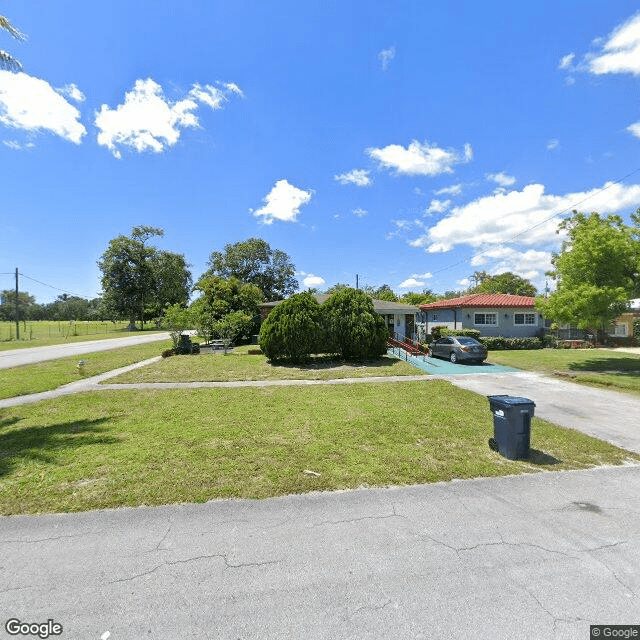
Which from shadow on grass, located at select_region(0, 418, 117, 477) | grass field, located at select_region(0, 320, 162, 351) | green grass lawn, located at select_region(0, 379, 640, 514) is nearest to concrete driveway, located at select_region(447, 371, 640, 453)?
green grass lawn, located at select_region(0, 379, 640, 514)

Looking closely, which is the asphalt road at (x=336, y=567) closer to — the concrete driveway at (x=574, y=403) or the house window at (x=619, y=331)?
the concrete driveway at (x=574, y=403)

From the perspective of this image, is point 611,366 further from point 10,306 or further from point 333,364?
point 10,306

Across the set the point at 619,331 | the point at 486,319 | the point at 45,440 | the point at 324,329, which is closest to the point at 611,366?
the point at 486,319

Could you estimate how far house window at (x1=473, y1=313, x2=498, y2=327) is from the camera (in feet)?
81.8

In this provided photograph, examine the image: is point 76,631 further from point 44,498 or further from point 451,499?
point 451,499

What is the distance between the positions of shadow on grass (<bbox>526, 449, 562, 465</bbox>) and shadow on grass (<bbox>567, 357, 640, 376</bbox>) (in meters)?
12.0

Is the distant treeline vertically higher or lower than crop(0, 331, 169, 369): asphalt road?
higher

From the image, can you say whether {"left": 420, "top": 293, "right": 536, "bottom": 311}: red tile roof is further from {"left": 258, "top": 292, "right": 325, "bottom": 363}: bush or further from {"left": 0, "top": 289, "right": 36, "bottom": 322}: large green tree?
{"left": 0, "top": 289, "right": 36, "bottom": 322}: large green tree

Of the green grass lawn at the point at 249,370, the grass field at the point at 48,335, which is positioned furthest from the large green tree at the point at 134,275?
the green grass lawn at the point at 249,370

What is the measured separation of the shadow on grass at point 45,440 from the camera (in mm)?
5367

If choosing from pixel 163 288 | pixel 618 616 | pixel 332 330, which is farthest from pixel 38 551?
pixel 163 288

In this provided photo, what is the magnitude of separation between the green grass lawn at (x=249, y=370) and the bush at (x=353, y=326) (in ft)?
2.52

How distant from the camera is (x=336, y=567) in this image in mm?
2947

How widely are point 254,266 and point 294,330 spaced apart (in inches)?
1516
